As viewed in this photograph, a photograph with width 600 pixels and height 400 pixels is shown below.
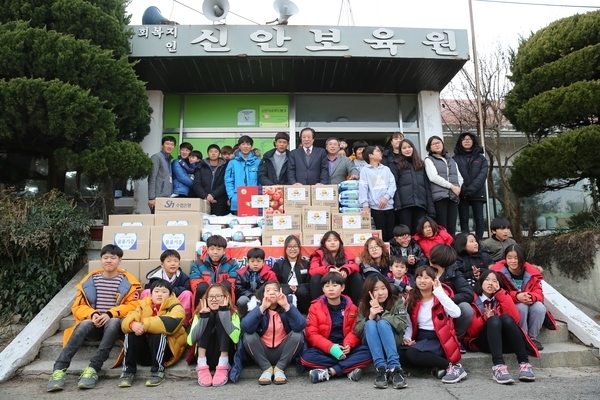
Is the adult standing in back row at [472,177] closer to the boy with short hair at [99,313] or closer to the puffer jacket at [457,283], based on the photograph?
the puffer jacket at [457,283]

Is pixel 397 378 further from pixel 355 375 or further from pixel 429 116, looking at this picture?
pixel 429 116

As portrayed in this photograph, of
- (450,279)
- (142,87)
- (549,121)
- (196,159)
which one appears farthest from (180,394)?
(549,121)

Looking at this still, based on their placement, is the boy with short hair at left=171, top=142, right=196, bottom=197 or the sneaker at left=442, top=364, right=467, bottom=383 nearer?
the sneaker at left=442, top=364, right=467, bottom=383

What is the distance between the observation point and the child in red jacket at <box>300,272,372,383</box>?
3998mm

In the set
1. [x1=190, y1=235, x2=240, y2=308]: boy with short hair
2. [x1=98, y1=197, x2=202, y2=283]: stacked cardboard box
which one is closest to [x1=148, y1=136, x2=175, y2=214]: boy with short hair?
[x1=98, y1=197, x2=202, y2=283]: stacked cardboard box

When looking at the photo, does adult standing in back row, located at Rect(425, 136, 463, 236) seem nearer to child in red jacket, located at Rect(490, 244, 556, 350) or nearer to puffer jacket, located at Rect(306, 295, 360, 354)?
child in red jacket, located at Rect(490, 244, 556, 350)

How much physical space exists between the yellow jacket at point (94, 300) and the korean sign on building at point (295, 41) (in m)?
4.93

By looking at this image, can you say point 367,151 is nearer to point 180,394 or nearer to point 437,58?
point 437,58

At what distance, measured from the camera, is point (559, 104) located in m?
6.88

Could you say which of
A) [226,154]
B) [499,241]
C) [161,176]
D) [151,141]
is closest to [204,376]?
[499,241]

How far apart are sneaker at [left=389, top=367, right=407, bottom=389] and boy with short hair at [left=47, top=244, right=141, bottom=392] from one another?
2552 mm

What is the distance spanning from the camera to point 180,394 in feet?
12.1

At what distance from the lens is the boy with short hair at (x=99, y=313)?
3.98 meters

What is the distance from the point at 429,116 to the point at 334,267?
244 inches
